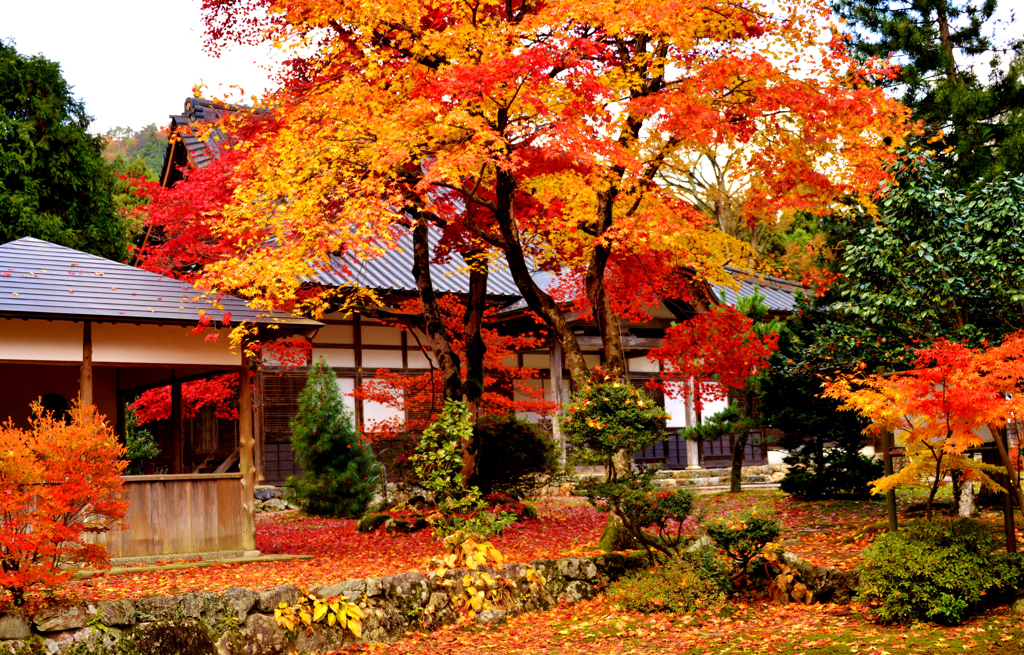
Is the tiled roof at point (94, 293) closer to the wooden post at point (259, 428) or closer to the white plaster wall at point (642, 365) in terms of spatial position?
the wooden post at point (259, 428)

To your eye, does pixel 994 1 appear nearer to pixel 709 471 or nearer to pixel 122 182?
pixel 709 471

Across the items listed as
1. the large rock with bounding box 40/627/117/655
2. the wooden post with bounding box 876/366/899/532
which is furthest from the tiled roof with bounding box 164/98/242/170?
the wooden post with bounding box 876/366/899/532

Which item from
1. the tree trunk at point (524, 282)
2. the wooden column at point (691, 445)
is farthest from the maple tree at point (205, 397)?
the wooden column at point (691, 445)

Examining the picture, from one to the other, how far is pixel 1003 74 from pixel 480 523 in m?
9.82

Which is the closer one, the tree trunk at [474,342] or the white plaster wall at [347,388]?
the tree trunk at [474,342]

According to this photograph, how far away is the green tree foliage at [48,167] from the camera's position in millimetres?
19094

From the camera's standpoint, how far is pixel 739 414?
16.6 metres

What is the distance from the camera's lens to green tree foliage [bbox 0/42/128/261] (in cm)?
1909

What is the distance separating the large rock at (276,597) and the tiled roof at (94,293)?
387 cm

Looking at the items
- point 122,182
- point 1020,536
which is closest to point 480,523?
point 1020,536

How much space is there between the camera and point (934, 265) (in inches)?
400

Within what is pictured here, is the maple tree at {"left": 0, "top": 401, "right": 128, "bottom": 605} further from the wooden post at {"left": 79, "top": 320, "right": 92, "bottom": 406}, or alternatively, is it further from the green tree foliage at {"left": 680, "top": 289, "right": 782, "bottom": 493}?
the green tree foliage at {"left": 680, "top": 289, "right": 782, "bottom": 493}

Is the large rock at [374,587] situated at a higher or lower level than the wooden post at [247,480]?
lower

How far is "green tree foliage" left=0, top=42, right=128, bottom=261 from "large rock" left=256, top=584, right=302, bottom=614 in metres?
13.8
